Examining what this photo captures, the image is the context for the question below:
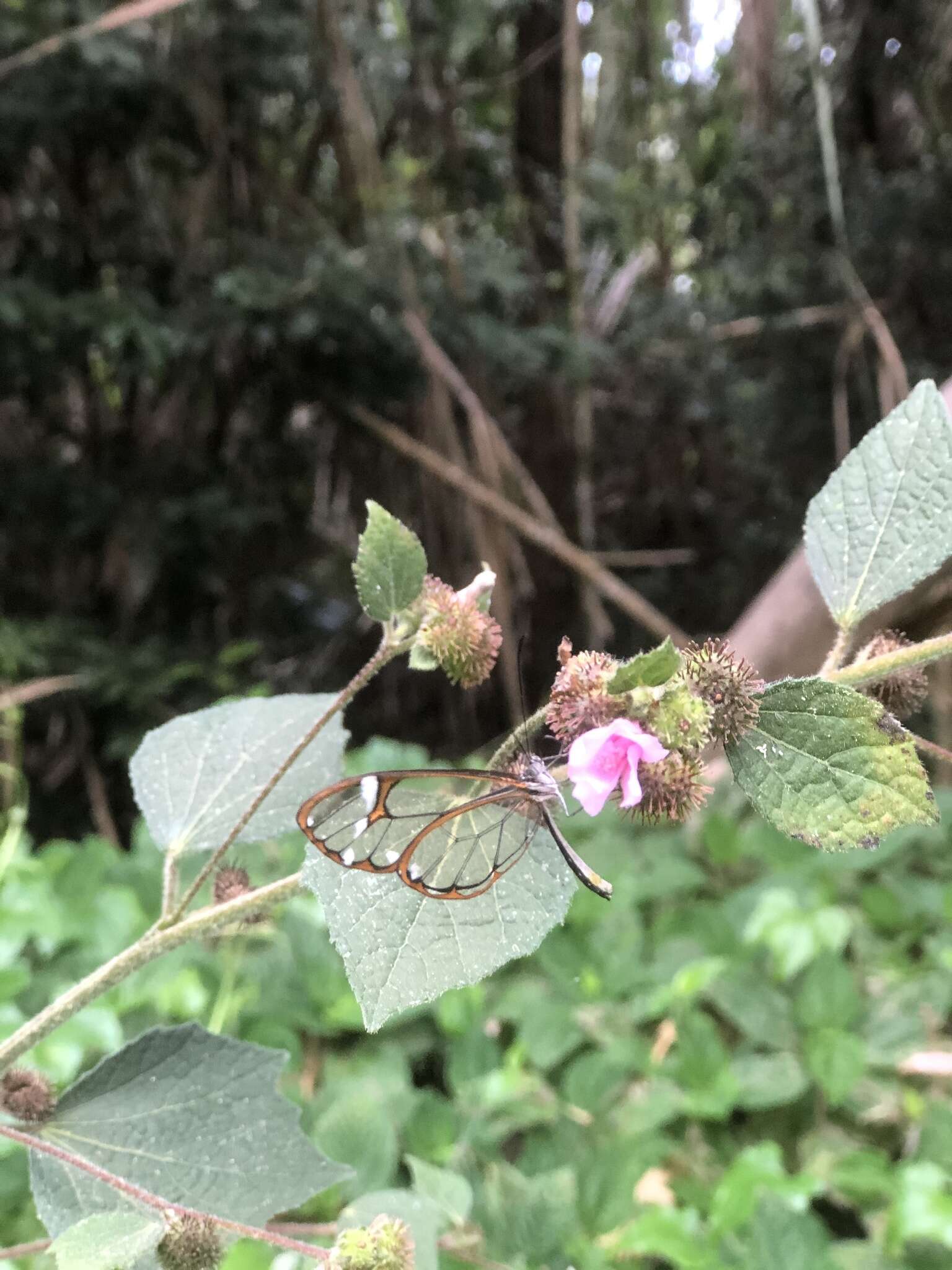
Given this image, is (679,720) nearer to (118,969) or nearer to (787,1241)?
(118,969)

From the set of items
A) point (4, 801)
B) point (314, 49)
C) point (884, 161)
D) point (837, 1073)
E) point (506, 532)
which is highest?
point (314, 49)

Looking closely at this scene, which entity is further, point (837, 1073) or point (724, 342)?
point (724, 342)

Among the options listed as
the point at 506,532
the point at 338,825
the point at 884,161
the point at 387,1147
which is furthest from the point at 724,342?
the point at 338,825

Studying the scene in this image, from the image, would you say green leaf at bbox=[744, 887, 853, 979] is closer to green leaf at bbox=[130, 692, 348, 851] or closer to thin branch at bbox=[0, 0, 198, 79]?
green leaf at bbox=[130, 692, 348, 851]

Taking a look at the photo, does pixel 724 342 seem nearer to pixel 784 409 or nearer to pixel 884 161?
pixel 784 409

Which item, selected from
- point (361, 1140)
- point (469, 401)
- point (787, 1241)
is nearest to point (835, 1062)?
point (787, 1241)

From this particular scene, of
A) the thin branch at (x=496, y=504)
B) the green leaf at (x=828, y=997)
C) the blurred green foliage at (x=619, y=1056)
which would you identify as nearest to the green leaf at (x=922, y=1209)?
the blurred green foliage at (x=619, y=1056)

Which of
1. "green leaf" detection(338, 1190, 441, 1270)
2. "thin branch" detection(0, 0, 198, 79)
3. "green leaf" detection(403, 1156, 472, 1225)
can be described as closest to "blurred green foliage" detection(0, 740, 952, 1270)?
"green leaf" detection(403, 1156, 472, 1225)
